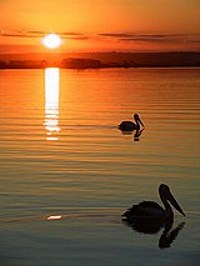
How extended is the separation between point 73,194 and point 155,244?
118 inches

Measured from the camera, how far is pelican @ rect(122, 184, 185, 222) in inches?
435

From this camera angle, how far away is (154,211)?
11.3 metres

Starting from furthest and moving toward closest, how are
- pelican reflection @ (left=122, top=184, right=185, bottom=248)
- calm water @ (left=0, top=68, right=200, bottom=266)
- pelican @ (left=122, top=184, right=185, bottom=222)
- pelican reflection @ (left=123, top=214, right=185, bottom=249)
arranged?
pelican @ (left=122, top=184, right=185, bottom=222) < pelican reflection @ (left=122, top=184, right=185, bottom=248) < pelican reflection @ (left=123, top=214, right=185, bottom=249) < calm water @ (left=0, top=68, right=200, bottom=266)

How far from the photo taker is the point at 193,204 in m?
11.9

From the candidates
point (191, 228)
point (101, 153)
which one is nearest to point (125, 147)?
point (101, 153)

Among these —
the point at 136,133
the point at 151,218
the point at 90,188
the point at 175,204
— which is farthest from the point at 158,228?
the point at 136,133

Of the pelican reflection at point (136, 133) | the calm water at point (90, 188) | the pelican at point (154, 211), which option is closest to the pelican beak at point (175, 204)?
the pelican at point (154, 211)

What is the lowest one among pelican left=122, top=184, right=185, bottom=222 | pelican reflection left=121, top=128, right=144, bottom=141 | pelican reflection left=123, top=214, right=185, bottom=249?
pelican reflection left=123, top=214, right=185, bottom=249

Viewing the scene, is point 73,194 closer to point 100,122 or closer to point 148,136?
point 148,136

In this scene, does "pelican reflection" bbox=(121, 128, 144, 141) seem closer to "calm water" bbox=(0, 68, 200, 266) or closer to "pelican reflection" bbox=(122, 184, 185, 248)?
"calm water" bbox=(0, 68, 200, 266)

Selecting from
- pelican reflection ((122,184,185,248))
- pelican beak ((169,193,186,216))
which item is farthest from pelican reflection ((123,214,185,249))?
pelican beak ((169,193,186,216))

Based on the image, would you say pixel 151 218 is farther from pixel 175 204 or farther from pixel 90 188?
pixel 90 188

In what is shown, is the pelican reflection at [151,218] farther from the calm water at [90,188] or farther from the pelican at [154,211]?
the calm water at [90,188]

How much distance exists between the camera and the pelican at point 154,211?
36.2ft
